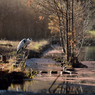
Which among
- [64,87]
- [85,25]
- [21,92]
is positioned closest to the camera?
[21,92]

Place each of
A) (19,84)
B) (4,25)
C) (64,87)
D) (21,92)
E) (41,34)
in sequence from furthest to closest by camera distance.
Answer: (41,34), (4,25), (19,84), (64,87), (21,92)

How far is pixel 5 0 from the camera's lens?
62.2 feet

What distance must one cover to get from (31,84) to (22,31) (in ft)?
48.8

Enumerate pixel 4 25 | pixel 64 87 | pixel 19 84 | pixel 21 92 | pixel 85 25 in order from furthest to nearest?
pixel 4 25 → pixel 85 25 → pixel 19 84 → pixel 64 87 → pixel 21 92

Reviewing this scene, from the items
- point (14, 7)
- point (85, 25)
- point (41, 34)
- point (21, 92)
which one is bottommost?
point (21, 92)

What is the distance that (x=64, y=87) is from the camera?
371 centimetres

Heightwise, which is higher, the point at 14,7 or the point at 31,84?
the point at 14,7

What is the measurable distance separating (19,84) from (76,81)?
1.39 m

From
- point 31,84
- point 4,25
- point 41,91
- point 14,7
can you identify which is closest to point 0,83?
point 31,84

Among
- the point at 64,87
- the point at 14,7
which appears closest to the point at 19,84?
the point at 64,87

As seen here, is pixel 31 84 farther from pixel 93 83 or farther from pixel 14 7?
pixel 14 7

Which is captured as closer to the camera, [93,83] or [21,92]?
[21,92]

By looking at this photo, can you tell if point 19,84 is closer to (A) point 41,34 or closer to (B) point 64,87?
(B) point 64,87

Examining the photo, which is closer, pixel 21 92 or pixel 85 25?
pixel 21 92
